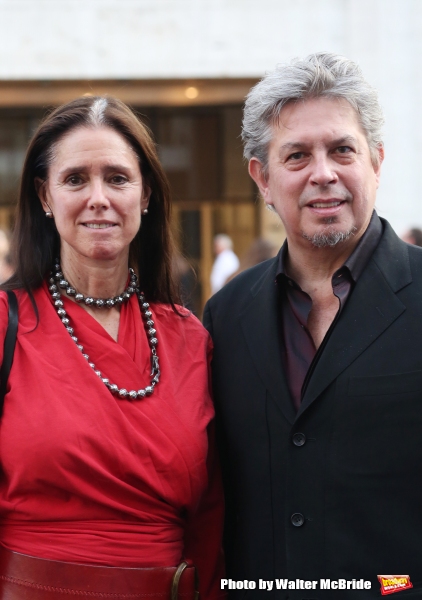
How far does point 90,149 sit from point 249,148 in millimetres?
592

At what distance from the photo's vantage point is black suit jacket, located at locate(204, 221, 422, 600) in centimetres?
246

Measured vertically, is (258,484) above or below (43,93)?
below

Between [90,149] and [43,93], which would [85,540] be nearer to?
[90,149]

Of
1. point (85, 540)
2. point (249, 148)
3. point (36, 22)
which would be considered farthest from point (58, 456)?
point (36, 22)

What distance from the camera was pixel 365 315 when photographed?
2604 mm

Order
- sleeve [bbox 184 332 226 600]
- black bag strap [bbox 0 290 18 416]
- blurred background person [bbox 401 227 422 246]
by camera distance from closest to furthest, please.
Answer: black bag strap [bbox 0 290 18 416] < sleeve [bbox 184 332 226 600] < blurred background person [bbox 401 227 422 246]

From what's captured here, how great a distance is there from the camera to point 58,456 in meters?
2.43

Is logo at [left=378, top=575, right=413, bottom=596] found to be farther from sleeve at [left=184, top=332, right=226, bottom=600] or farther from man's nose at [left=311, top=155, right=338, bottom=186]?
man's nose at [left=311, top=155, right=338, bottom=186]

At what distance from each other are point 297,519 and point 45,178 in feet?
4.49

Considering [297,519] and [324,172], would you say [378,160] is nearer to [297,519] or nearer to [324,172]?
[324,172]

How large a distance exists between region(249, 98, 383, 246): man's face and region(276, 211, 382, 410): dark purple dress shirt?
0.06m

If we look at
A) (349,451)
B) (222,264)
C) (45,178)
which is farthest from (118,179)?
(222,264)

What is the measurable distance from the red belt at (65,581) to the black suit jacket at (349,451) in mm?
428

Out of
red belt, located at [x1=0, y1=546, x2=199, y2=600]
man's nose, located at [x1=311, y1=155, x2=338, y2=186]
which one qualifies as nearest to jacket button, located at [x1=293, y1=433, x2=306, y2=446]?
red belt, located at [x1=0, y1=546, x2=199, y2=600]
